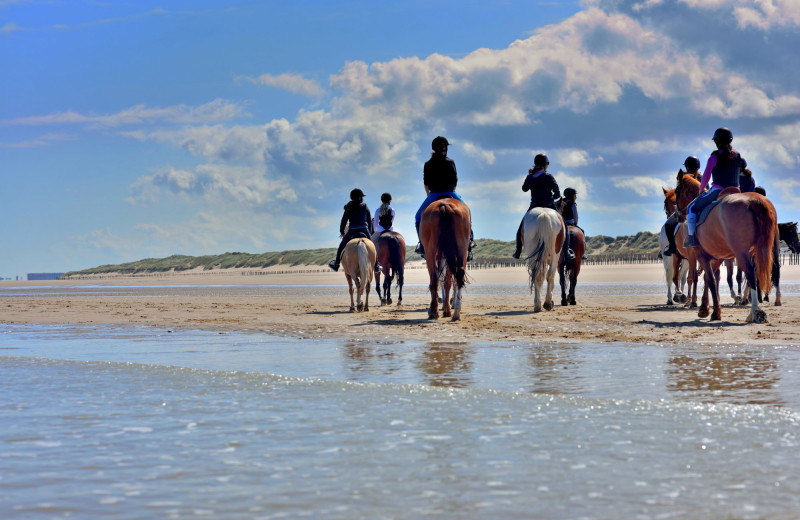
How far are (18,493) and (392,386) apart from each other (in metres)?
3.47

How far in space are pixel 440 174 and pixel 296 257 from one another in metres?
113

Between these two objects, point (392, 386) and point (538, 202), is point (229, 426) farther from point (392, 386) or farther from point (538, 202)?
point (538, 202)

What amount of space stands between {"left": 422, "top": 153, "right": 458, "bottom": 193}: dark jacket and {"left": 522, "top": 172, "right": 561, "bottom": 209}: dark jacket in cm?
199

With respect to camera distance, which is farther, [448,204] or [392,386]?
[448,204]

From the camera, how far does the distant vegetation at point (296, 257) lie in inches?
4259

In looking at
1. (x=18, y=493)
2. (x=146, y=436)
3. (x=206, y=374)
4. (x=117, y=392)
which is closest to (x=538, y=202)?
(x=206, y=374)

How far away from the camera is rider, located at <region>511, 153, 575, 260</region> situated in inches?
609

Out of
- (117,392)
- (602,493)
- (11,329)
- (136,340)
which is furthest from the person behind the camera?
(11,329)

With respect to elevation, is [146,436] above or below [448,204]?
below

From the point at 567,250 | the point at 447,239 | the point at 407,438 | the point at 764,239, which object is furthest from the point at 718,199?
the point at 407,438

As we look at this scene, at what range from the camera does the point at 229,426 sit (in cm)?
515

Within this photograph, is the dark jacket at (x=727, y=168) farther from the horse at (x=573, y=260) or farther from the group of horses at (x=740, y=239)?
the horse at (x=573, y=260)

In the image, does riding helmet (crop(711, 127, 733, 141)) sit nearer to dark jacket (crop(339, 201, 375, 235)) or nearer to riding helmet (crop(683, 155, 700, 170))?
riding helmet (crop(683, 155, 700, 170))

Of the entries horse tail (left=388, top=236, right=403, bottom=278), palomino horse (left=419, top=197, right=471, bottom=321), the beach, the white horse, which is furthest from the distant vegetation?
the beach
